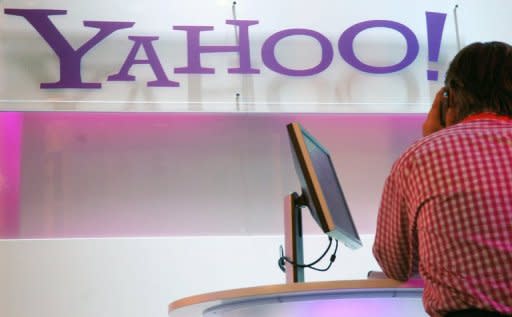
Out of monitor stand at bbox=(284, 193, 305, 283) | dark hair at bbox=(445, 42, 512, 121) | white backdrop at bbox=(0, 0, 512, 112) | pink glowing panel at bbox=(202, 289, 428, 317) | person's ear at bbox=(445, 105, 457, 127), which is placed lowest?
pink glowing panel at bbox=(202, 289, 428, 317)

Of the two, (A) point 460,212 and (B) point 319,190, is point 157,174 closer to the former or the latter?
(B) point 319,190

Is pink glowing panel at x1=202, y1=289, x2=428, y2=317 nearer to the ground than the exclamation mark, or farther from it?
nearer to the ground

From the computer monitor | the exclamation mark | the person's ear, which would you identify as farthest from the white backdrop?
the person's ear

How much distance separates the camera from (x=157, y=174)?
11.5 ft

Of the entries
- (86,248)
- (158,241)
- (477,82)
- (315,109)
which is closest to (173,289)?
(158,241)

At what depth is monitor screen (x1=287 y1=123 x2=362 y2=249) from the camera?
1.89 meters

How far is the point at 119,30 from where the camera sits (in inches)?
136

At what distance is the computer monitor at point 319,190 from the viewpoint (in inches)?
74.4

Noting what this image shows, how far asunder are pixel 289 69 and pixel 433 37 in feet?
2.53

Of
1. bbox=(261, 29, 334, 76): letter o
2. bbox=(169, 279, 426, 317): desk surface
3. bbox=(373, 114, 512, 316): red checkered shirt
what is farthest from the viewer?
bbox=(261, 29, 334, 76): letter o

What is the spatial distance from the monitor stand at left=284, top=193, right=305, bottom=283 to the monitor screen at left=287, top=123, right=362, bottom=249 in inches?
1.3

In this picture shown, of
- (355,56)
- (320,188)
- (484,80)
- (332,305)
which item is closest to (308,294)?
(332,305)

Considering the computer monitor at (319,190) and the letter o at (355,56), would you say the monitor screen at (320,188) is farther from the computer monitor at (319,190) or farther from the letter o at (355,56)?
the letter o at (355,56)

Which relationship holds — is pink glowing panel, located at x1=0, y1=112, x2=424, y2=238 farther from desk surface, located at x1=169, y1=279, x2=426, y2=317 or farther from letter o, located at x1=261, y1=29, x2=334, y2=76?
desk surface, located at x1=169, y1=279, x2=426, y2=317
